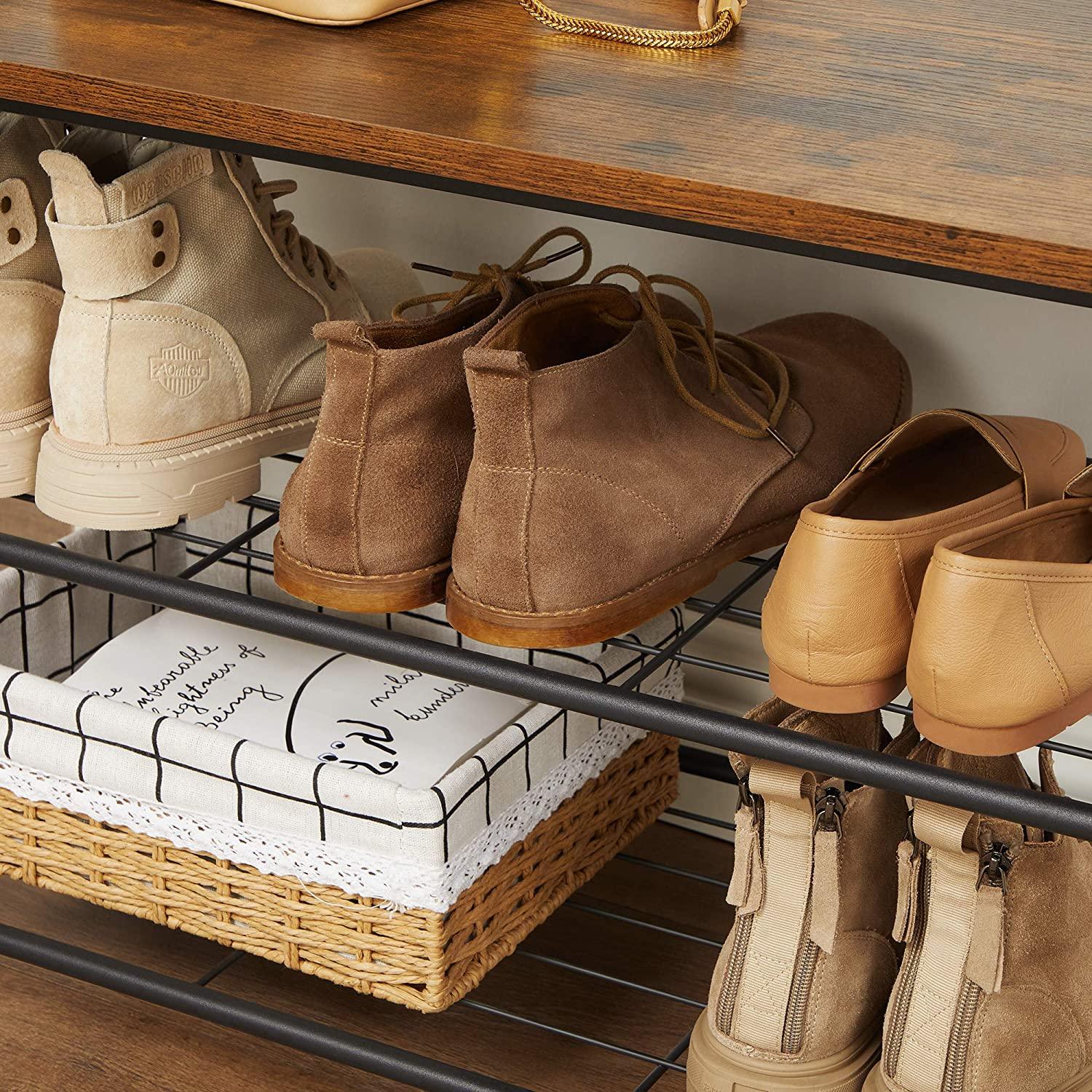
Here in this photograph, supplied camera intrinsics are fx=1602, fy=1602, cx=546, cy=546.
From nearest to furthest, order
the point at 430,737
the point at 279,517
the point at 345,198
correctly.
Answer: the point at 279,517, the point at 430,737, the point at 345,198

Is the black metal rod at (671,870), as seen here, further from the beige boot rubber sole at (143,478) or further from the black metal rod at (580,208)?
the black metal rod at (580,208)

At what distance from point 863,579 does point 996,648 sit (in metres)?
0.07

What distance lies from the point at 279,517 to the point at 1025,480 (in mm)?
430

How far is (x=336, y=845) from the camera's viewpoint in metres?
1.02

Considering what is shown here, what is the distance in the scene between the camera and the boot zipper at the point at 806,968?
91 cm

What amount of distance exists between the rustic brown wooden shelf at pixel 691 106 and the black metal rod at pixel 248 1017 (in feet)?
1.91

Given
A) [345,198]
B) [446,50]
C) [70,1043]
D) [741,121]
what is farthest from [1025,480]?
[70,1043]

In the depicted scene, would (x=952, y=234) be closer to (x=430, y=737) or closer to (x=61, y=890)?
(x=430, y=737)

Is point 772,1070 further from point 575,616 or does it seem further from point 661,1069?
point 575,616

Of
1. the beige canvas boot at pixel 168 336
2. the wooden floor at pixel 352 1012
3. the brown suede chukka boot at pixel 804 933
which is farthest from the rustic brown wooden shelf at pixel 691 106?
the wooden floor at pixel 352 1012

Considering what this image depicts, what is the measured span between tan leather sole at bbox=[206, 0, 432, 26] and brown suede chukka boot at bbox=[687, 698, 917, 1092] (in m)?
0.45

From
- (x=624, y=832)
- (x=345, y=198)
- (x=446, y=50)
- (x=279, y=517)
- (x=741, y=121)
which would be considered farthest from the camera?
(x=345, y=198)

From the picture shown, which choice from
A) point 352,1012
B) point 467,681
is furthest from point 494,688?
point 352,1012

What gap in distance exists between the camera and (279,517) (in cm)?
96
